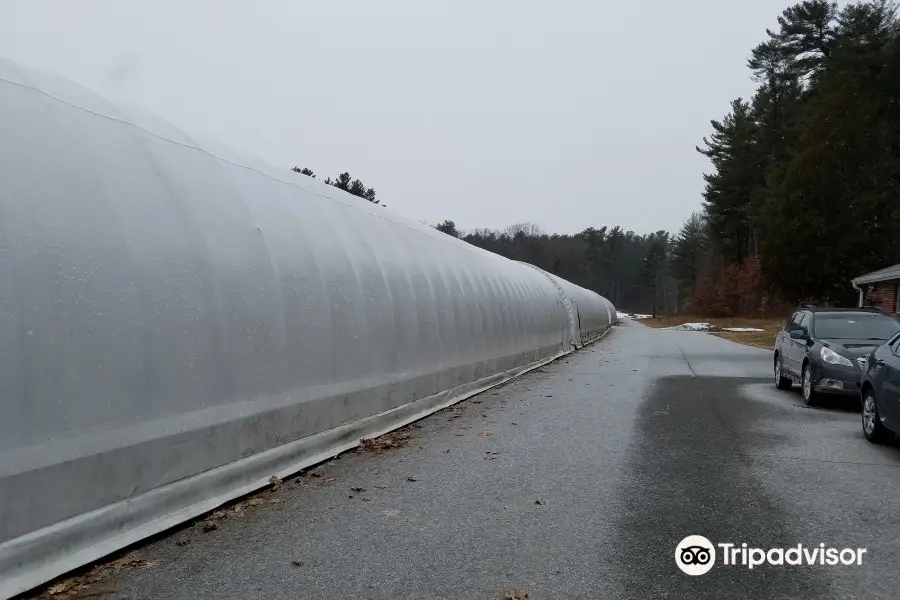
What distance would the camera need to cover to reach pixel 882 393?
25.2 ft

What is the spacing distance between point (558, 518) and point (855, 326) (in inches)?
354

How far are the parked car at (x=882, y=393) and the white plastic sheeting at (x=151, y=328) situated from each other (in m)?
5.64

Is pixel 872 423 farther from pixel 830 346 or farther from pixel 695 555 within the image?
pixel 695 555

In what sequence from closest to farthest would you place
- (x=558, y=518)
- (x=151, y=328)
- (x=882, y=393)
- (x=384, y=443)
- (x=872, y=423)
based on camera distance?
1. (x=151, y=328)
2. (x=558, y=518)
3. (x=882, y=393)
4. (x=384, y=443)
5. (x=872, y=423)

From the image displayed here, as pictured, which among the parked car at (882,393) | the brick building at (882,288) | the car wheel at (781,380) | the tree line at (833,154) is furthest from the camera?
the tree line at (833,154)

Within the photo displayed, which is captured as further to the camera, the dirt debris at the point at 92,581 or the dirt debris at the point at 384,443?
the dirt debris at the point at 384,443

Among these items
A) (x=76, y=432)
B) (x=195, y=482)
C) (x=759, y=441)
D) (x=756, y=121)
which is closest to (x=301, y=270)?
(x=195, y=482)

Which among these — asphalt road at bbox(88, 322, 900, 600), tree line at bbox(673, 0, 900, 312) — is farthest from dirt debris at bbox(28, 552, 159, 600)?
tree line at bbox(673, 0, 900, 312)

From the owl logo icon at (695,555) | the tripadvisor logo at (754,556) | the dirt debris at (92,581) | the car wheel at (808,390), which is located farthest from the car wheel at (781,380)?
the dirt debris at (92,581)

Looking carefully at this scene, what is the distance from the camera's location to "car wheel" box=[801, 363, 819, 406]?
11.1 meters

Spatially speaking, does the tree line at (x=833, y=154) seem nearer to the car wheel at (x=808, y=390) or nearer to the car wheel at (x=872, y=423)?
the car wheel at (x=808, y=390)

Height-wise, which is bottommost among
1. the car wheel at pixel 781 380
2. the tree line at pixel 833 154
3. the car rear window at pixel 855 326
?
the car wheel at pixel 781 380

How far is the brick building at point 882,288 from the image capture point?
25812mm

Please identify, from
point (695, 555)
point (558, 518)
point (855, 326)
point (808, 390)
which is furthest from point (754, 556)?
point (855, 326)
